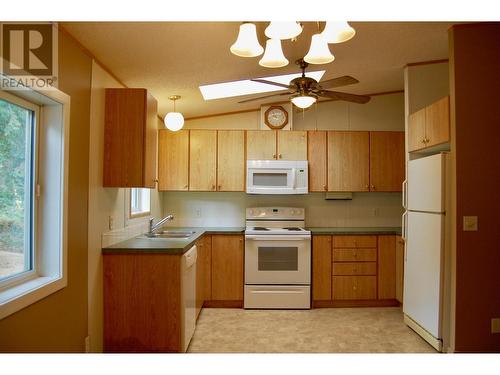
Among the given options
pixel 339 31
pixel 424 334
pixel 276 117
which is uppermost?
pixel 276 117

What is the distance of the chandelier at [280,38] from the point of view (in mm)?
1806

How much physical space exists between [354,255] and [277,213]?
3.59 feet

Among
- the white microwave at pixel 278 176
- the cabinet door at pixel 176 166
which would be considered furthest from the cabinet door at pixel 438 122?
the cabinet door at pixel 176 166

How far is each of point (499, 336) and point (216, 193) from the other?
328 cm

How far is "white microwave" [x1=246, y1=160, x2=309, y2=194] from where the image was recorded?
426cm

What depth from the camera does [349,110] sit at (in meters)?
4.70

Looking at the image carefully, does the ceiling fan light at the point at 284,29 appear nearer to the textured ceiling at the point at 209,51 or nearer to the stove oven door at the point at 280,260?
the textured ceiling at the point at 209,51

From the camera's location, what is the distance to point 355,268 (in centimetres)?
407

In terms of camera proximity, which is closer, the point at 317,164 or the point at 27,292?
the point at 27,292

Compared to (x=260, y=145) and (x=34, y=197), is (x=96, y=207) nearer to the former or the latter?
(x=34, y=197)

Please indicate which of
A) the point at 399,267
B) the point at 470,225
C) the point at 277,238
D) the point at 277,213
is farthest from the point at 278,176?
the point at 470,225

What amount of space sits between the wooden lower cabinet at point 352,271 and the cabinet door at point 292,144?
104 cm

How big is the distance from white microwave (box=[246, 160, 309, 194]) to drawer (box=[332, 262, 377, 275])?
0.96 meters

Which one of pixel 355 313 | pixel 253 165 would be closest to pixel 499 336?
pixel 355 313
